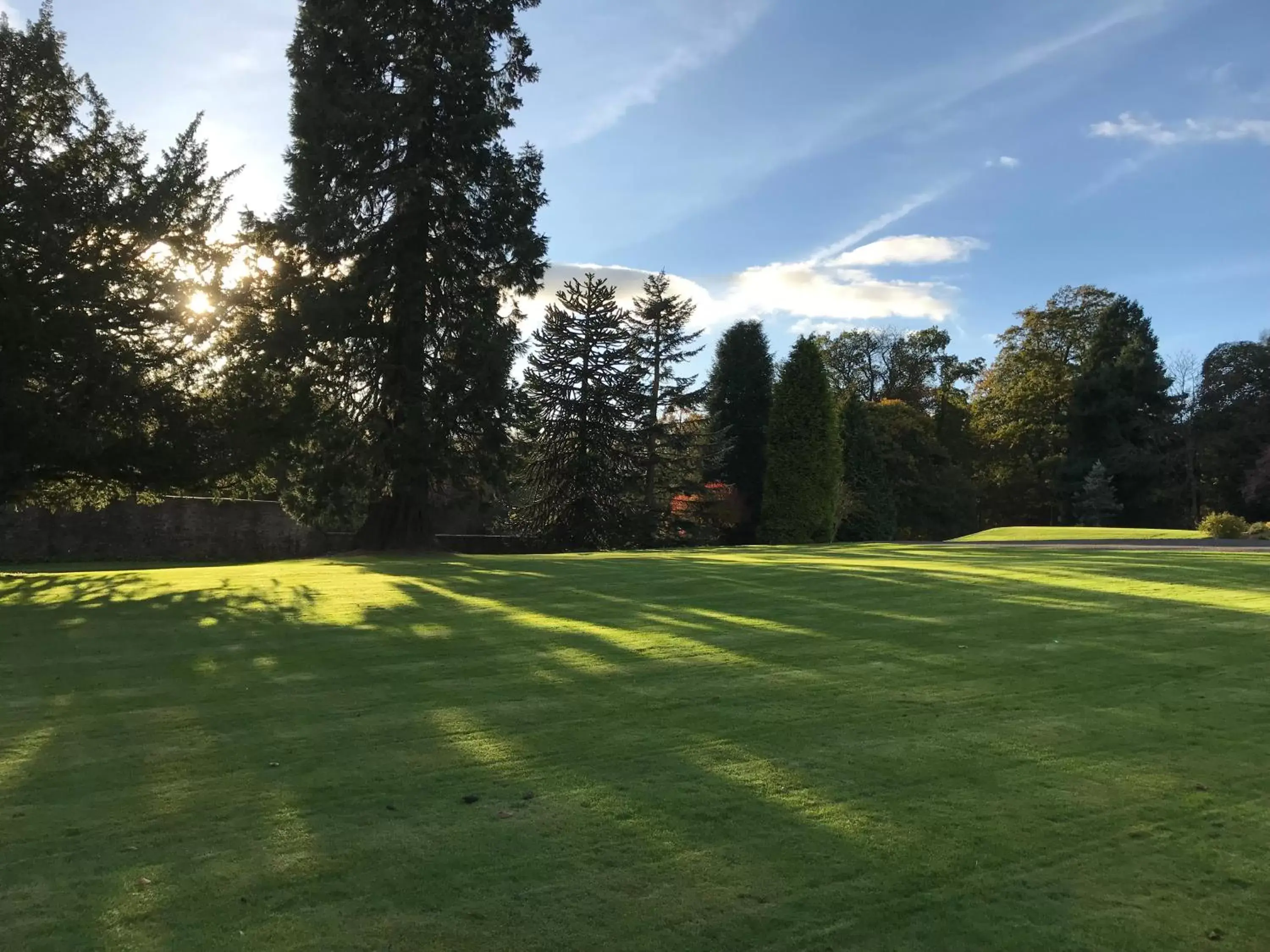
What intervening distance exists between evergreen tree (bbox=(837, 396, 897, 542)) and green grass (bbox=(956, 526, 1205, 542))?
1043cm

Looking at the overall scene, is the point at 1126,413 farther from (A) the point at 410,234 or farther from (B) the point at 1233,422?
(A) the point at 410,234

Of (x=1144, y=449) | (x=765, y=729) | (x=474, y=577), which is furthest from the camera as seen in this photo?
(x=1144, y=449)

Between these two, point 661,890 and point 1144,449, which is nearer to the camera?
point 661,890

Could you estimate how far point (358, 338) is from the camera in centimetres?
2070

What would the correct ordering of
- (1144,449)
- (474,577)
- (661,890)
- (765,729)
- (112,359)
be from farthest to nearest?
1. (1144,449)
2. (112,359)
3. (474,577)
4. (765,729)
5. (661,890)

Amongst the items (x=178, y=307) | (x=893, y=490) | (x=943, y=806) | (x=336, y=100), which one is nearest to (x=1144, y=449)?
(x=893, y=490)

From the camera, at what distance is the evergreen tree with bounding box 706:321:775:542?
41.2m

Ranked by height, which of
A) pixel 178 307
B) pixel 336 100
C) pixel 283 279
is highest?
pixel 336 100

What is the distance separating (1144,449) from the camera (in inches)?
1697

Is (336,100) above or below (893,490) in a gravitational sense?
above

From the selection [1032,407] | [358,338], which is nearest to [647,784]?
[358,338]

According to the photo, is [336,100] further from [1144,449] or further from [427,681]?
[1144,449]

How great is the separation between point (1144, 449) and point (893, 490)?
40.7 ft

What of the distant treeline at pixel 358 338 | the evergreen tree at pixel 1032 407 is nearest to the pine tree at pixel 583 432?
the distant treeline at pixel 358 338
